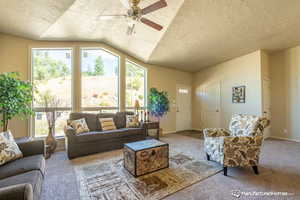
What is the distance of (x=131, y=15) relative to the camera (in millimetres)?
2322

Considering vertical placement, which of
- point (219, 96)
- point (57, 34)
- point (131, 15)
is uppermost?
point (57, 34)

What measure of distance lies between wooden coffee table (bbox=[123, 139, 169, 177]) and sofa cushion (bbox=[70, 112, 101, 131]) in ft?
5.55

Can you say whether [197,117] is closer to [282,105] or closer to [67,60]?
[282,105]

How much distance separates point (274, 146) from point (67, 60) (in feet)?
19.9

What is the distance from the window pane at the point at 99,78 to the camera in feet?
13.6

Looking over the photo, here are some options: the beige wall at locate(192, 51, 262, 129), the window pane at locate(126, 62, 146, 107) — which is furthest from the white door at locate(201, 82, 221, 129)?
the window pane at locate(126, 62, 146, 107)

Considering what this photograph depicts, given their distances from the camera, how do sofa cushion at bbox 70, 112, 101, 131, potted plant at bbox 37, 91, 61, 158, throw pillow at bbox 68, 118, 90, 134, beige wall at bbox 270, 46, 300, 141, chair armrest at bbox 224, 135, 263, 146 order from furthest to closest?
beige wall at bbox 270, 46, 300, 141 < sofa cushion at bbox 70, 112, 101, 131 < potted plant at bbox 37, 91, 61, 158 < throw pillow at bbox 68, 118, 90, 134 < chair armrest at bbox 224, 135, 263, 146

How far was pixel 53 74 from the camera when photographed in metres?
3.84

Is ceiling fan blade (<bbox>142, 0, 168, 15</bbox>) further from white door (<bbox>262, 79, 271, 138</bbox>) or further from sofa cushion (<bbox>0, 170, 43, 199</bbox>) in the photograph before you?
white door (<bbox>262, 79, 271, 138</bbox>)

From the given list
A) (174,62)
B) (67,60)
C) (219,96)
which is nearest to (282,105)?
(219,96)

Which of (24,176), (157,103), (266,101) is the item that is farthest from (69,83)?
(266,101)

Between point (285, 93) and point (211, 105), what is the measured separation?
2201 mm

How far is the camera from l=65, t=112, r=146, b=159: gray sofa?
3051 mm

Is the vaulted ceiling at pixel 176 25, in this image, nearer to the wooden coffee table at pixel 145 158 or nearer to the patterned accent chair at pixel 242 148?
the patterned accent chair at pixel 242 148
